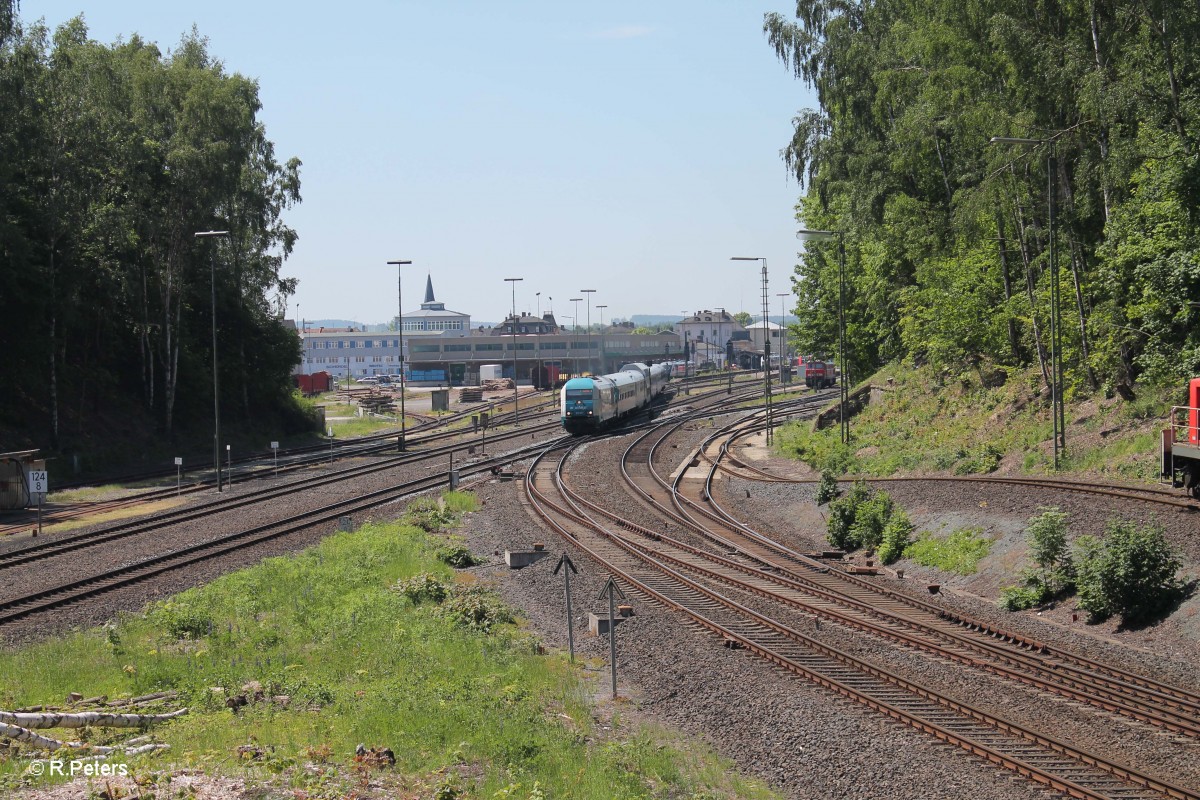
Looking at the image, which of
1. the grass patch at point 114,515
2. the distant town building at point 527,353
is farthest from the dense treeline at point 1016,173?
the distant town building at point 527,353

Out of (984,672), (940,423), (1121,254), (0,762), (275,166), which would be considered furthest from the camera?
(275,166)

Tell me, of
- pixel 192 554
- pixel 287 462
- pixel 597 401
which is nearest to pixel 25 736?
pixel 192 554

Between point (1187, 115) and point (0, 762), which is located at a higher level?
point (1187, 115)

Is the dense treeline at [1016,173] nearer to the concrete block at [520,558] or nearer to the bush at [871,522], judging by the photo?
the bush at [871,522]

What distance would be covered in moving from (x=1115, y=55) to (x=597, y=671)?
71.5 ft

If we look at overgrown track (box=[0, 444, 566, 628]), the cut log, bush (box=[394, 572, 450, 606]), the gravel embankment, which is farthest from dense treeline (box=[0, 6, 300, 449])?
the cut log

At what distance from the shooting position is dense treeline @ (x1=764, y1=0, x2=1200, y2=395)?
25391mm

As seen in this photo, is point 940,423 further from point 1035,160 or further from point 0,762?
point 0,762

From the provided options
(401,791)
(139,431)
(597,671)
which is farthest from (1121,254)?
(139,431)

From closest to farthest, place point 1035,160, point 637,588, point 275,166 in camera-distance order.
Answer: point 637,588, point 1035,160, point 275,166

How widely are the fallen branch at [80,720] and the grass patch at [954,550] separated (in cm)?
1600

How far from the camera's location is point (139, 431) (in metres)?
49.3

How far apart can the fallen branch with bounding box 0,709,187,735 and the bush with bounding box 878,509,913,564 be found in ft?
55.2

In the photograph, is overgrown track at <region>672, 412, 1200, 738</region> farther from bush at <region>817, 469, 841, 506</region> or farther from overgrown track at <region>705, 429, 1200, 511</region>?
bush at <region>817, 469, 841, 506</region>
